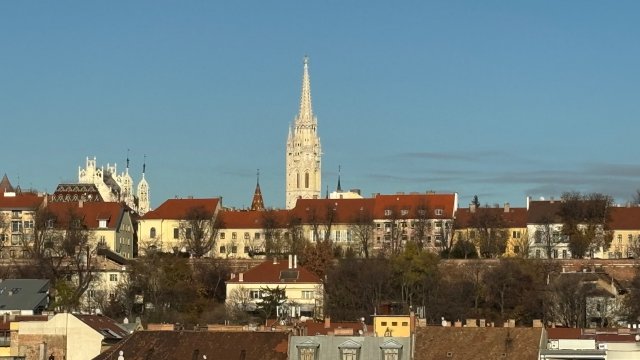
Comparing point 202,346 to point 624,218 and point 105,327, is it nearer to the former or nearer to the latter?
point 105,327

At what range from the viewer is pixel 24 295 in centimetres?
11562

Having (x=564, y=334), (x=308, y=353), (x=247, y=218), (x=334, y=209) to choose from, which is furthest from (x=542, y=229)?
(x=308, y=353)

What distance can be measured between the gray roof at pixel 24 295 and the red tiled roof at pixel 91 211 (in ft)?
105

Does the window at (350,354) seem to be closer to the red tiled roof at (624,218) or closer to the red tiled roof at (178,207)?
the red tiled roof at (624,218)

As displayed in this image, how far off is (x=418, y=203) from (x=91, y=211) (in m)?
25.6

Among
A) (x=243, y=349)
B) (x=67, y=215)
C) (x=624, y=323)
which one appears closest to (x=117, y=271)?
(x=67, y=215)

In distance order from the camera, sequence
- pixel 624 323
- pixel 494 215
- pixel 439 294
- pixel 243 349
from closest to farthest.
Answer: pixel 243 349 < pixel 624 323 < pixel 439 294 < pixel 494 215

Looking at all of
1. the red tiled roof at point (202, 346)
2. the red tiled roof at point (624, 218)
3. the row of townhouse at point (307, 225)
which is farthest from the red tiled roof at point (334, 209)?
the red tiled roof at point (202, 346)

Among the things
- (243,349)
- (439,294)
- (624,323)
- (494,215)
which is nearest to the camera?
(243,349)

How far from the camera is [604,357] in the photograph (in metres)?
75.9

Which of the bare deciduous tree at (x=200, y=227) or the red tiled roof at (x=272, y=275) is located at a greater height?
the bare deciduous tree at (x=200, y=227)

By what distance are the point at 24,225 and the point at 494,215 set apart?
36415 mm

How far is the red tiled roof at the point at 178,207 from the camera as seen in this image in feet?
518

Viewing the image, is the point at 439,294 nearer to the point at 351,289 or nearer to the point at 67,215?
the point at 351,289
